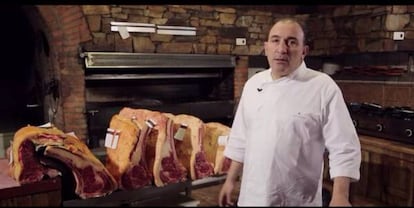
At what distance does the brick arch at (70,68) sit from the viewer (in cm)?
163

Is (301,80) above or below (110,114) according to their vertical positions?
above

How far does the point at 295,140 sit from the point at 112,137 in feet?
3.10

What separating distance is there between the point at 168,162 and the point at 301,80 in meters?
0.95

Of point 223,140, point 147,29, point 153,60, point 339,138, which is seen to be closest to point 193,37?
point 147,29

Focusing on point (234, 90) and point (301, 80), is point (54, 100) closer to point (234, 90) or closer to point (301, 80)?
point (234, 90)

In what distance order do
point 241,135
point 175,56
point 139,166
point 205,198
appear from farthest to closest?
point 175,56
point 139,166
point 241,135
point 205,198

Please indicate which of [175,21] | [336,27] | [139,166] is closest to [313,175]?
[175,21]

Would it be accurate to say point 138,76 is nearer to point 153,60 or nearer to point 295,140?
point 153,60

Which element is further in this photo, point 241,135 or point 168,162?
point 168,162

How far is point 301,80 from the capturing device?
0.83 m

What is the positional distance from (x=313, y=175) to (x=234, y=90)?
877 mm

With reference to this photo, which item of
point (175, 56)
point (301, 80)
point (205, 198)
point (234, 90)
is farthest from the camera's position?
point (175, 56)

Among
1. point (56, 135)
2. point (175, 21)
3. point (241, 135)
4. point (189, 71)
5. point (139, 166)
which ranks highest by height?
point (175, 21)

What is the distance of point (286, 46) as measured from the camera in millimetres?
774
